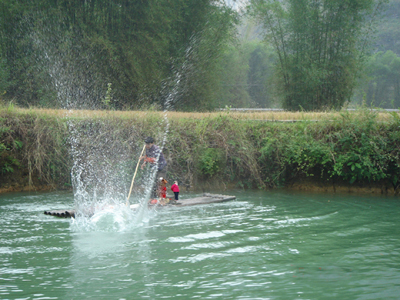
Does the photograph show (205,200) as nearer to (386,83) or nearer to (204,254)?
(204,254)

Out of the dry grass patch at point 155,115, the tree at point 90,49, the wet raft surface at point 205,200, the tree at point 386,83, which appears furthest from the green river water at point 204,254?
the tree at point 386,83

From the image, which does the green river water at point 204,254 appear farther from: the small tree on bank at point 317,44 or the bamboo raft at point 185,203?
the small tree on bank at point 317,44

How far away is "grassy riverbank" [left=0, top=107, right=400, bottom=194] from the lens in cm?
1395

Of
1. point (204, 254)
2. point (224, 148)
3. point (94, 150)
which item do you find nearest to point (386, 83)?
point (224, 148)

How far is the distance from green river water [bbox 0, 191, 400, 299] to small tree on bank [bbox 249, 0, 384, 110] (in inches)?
652

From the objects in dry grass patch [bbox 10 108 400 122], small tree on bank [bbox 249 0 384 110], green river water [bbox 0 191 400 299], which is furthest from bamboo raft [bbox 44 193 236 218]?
small tree on bank [bbox 249 0 384 110]

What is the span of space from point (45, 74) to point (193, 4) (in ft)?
35.3

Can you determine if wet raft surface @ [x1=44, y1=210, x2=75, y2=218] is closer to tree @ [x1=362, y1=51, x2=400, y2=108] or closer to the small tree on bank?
the small tree on bank

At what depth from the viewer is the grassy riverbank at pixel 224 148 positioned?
13953mm

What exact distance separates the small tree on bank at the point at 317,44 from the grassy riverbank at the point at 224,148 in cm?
1079

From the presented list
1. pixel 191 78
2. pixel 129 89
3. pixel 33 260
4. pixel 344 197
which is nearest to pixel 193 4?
pixel 191 78

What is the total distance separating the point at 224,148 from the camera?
592 inches

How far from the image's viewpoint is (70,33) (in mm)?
22297

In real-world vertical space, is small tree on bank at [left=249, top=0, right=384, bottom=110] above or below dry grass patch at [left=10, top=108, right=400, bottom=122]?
above
